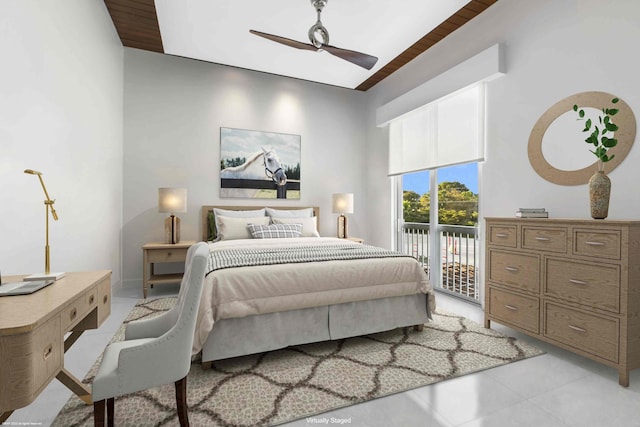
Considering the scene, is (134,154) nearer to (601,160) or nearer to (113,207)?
(113,207)

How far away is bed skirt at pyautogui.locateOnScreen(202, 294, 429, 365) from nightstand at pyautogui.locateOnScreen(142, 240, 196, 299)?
6.55 feet

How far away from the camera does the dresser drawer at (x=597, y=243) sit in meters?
1.88

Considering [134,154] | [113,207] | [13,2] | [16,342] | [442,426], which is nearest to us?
[16,342]

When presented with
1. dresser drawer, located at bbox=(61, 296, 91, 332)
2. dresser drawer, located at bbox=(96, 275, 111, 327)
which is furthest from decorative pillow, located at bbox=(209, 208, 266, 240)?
dresser drawer, located at bbox=(61, 296, 91, 332)

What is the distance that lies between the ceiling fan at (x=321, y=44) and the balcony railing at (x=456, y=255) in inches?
85.1

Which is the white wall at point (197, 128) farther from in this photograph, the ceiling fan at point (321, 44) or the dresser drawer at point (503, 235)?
the dresser drawer at point (503, 235)

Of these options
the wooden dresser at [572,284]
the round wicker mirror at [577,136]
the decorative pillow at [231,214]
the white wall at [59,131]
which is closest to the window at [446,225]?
the round wicker mirror at [577,136]

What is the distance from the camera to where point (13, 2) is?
1727mm

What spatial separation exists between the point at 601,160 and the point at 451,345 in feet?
5.34

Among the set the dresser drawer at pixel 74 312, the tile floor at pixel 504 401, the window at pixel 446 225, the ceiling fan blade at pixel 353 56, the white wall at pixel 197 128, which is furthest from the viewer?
the white wall at pixel 197 128

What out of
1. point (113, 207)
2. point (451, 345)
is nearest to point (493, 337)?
point (451, 345)

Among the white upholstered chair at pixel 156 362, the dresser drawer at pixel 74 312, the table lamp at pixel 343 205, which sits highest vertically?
the table lamp at pixel 343 205

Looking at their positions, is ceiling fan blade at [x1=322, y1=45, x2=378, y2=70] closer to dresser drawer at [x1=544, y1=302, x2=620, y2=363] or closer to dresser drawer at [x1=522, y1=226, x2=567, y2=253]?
dresser drawer at [x1=522, y1=226, x2=567, y2=253]

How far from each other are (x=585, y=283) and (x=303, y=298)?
1855 mm
